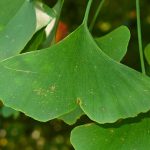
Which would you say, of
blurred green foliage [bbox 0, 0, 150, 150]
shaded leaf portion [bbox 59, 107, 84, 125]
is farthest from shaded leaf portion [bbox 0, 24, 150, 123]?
blurred green foliage [bbox 0, 0, 150, 150]

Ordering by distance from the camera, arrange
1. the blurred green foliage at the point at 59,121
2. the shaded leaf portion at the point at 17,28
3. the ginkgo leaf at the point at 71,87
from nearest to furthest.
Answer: the ginkgo leaf at the point at 71,87 < the shaded leaf portion at the point at 17,28 < the blurred green foliage at the point at 59,121

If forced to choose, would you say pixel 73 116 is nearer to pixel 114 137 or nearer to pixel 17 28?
pixel 114 137

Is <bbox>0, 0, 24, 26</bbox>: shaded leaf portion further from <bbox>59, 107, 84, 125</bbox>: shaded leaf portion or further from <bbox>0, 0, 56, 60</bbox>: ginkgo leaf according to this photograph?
<bbox>59, 107, 84, 125</bbox>: shaded leaf portion

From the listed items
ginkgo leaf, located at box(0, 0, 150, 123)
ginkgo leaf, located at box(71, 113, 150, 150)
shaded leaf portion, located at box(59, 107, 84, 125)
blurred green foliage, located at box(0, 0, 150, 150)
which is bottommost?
blurred green foliage, located at box(0, 0, 150, 150)

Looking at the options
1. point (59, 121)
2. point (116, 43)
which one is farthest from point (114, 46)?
point (59, 121)

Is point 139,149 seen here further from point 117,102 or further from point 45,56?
point 45,56


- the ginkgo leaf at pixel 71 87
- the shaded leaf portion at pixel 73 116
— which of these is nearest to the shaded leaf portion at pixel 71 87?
the ginkgo leaf at pixel 71 87

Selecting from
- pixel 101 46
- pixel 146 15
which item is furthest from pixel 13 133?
pixel 101 46

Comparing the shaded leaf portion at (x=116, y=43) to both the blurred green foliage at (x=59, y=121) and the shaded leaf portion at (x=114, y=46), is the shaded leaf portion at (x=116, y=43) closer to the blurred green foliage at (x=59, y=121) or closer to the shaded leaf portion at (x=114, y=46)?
the shaded leaf portion at (x=114, y=46)
